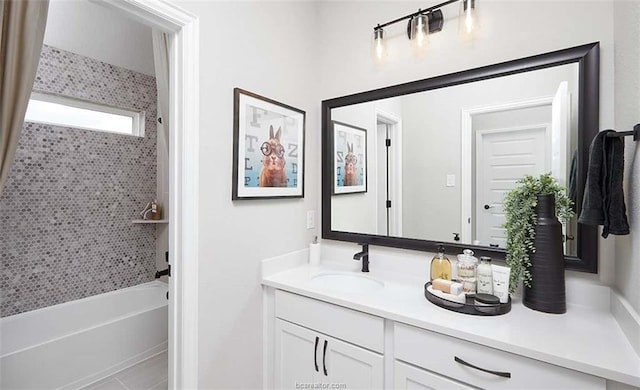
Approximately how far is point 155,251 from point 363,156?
8.42ft

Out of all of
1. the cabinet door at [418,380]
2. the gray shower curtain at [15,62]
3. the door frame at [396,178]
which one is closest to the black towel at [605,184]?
the cabinet door at [418,380]

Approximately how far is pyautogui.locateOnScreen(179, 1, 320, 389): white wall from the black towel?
1407 millimetres

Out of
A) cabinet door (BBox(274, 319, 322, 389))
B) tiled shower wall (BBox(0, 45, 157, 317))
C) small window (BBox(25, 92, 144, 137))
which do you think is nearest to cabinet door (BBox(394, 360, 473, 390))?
cabinet door (BBox(274, 319, 322, 389))

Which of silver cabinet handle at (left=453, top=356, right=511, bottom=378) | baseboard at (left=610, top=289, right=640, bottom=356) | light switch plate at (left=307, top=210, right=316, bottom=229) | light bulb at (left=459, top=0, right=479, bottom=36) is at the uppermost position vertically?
light bulb at (left=459, top=0, right=479, bottom=36)

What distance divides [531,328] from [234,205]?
135cm

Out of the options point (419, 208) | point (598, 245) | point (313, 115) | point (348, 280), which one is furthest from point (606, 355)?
point (313, 115)

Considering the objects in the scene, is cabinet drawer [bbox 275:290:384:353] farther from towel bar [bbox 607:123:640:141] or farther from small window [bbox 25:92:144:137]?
small window [bbox 25:92:144:137]

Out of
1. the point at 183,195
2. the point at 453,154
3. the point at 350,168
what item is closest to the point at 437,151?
the point at 453,154

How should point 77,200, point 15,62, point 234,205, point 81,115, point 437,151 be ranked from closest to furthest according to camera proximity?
point 15,62 < point 234,205 < point 437,151 < point 77,200 < point 81,115

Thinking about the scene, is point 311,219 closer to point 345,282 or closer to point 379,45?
point 345,282

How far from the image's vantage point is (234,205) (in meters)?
1.46

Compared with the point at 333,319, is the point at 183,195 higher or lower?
higher

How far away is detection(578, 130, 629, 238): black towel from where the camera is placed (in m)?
0.96

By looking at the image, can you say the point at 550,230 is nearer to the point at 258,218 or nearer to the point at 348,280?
the point at 348,280
